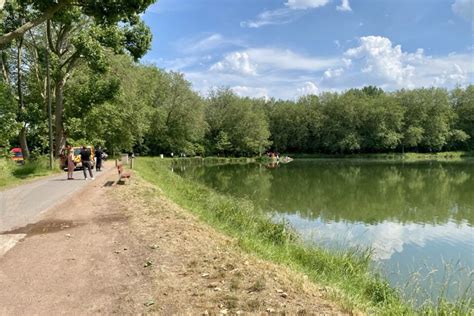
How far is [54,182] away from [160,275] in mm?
16995


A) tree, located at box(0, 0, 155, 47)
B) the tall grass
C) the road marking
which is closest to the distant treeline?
tree, located at box(0, 0, 155, 47)

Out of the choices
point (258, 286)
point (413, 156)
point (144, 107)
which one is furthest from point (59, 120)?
point (413, 156)

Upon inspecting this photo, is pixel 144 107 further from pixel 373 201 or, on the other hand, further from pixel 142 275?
pixel 142 275

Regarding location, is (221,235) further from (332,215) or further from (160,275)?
(332,215)

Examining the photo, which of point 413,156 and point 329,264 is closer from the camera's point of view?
point 329,264

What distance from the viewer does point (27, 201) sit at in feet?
52.2

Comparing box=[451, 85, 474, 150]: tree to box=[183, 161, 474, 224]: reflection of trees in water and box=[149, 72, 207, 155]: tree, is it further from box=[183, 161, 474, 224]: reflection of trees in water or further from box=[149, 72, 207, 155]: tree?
box=[183, 161, 474, 224]: reflection of trees in water

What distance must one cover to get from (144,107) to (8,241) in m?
47.1

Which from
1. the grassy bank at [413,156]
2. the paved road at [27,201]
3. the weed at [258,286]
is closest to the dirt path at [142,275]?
the weed at [258,286]

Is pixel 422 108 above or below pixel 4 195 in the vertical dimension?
above

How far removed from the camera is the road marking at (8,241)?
935cm

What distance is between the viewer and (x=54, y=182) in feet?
73.2

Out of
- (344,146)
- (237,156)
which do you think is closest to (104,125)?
(237,156)

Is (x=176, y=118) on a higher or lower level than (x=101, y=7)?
lower
